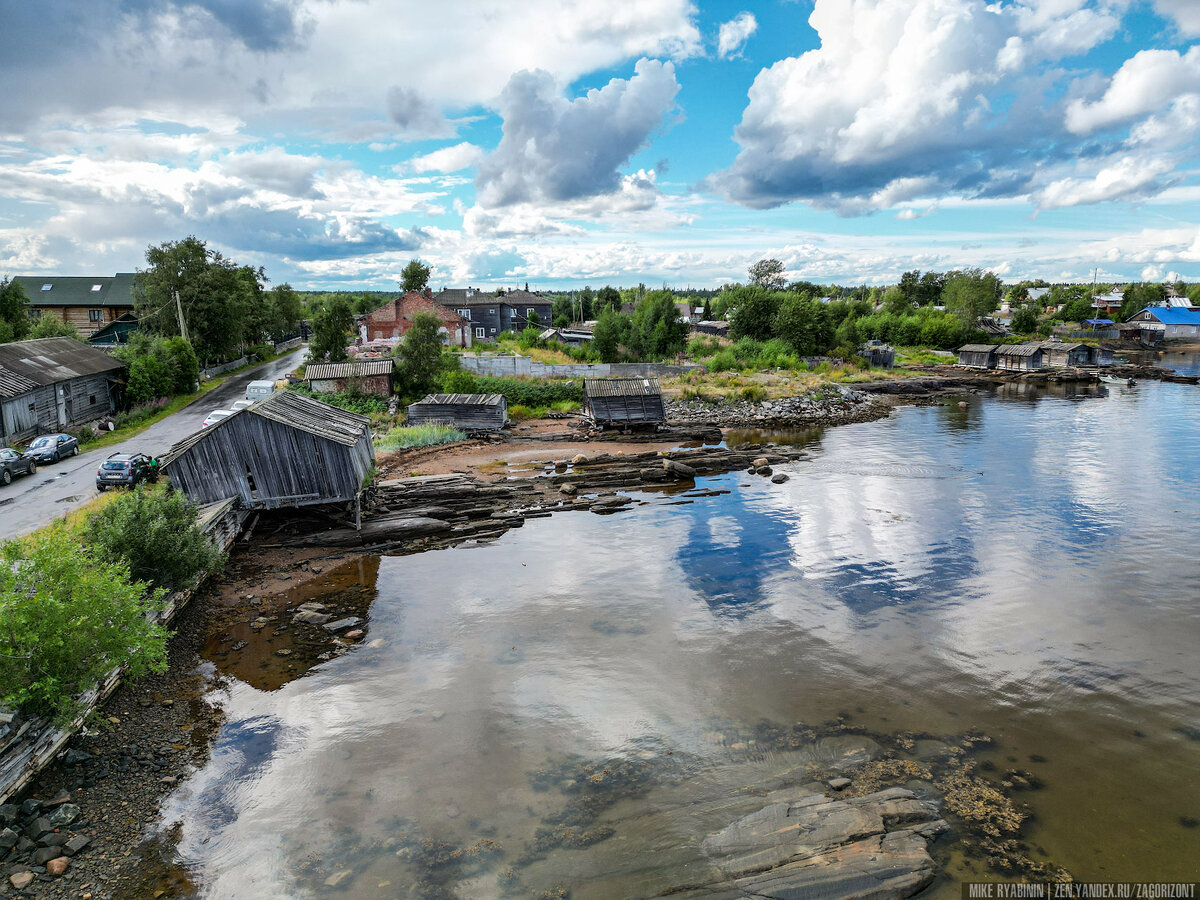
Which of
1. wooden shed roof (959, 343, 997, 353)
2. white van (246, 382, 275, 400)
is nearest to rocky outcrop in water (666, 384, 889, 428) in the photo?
white van (246, 382, 275, 400)

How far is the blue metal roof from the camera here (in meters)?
121

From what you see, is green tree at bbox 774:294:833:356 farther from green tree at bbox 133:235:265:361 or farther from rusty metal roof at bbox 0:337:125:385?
rusty metal roof at bbox 0:337:125:385

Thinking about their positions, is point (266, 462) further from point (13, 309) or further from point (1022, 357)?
point (1022, 357)

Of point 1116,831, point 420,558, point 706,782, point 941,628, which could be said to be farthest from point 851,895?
point 420,558

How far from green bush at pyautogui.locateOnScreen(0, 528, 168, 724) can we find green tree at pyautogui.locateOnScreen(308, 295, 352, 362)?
46.0 meters

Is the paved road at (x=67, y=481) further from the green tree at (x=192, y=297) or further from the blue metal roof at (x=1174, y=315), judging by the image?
the blue metal roof at (x=1174, y=315)

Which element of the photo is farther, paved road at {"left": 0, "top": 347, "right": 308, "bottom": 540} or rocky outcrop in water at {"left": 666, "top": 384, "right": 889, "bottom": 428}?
rocky outcrop in water at {"left": 666, "top": 384, "right": 889, "bottom": 428}

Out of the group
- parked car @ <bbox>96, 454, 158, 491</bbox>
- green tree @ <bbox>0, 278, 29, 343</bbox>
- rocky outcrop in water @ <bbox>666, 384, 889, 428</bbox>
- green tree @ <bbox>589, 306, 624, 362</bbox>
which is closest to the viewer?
parked car @ <bbox>96, 454, 158, 491</bbox>

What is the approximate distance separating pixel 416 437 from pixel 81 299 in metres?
60.2

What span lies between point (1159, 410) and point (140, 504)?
7415 cm

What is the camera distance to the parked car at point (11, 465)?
2741 cm

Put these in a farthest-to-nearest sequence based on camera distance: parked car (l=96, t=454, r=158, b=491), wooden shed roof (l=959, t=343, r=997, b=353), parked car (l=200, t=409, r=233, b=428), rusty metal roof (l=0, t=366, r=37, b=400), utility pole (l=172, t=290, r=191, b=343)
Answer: wooden shed roof (l=959, t=343, r=997, b=353)
utility pole (l=172, t=290, r=191, b=343)
rusty metal roof (l=0, t=366, r=37, b=400)
parked car (l=96, t=454, r=158, b=491)
parked car (l=200, t=409, r=233, b=428)

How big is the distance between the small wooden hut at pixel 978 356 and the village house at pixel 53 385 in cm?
10079

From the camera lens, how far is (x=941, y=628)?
60.6 ft
